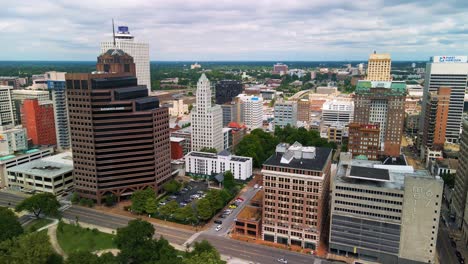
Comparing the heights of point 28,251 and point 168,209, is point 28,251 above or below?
above

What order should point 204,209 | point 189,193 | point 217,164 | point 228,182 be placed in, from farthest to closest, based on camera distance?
point 217,164 → point 189,193 → point 228,182 → point 204,209

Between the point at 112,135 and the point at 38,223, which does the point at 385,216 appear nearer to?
the point at 112,135

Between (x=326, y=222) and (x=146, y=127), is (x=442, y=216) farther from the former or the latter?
(x=146, y=127)

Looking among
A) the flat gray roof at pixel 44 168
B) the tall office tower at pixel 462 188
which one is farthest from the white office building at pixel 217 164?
the tall office tower at pixel 462 188

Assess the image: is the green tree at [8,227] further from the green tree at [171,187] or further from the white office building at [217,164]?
the white office building at [217,164]

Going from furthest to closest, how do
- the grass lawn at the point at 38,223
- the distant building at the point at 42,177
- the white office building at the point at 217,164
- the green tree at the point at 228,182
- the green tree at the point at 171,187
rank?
the white office building at the point at 217,164 → the green tree at the point at 228,182 → the green tree at the point at 171,187 → the distant building at the point at 42,177 → the grass lawn at the point at 38,223

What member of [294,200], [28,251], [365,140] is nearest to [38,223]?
[28,251]

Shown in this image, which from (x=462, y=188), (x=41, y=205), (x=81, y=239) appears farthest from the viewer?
(x=462, y=188)

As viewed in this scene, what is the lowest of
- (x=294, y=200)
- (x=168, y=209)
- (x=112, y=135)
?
(x=168, y=209)

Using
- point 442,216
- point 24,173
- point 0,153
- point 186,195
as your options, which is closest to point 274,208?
point 186,195
